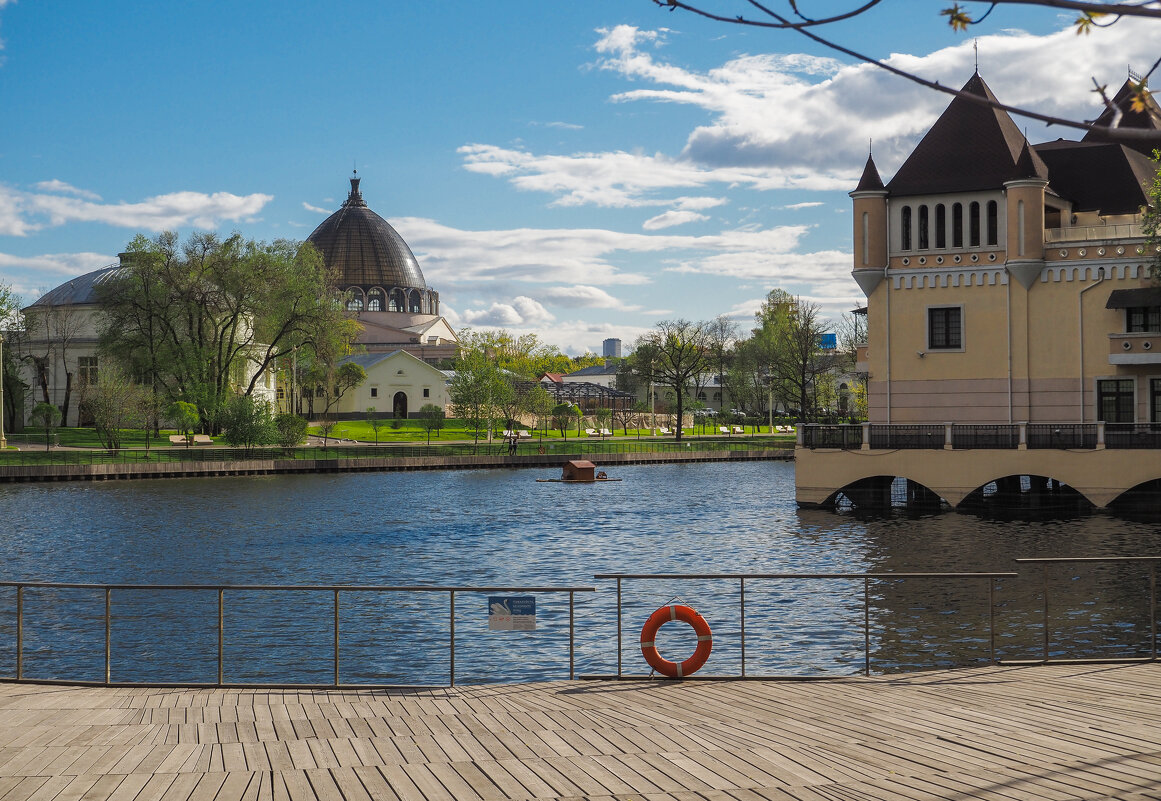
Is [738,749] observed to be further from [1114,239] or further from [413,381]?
[413,381]

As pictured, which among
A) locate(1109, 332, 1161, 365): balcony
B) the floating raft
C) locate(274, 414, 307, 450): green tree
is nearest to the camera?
locate(1109, 332, 1161, 365): balcony

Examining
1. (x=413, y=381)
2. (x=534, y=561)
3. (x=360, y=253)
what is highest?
(x=360, y=253)

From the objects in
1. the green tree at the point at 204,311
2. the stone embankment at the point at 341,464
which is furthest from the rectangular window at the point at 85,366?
the stone embankment at the point at 341,464

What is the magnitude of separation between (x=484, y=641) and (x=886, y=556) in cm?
1832

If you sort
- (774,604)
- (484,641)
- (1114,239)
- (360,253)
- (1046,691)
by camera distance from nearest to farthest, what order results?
1. (1046,691)
2. (484,641)
3. (774,604)
4. (1114,239)
5. (360,253)

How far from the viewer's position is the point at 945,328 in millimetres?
52312

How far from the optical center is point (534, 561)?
36562mm

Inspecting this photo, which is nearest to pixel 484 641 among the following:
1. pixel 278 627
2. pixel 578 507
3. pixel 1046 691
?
pixel 278 627

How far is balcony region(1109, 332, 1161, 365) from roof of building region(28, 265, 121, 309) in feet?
300

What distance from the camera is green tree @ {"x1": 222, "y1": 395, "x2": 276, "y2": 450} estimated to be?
253ft

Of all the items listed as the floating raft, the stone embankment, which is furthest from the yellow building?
the stone embankment

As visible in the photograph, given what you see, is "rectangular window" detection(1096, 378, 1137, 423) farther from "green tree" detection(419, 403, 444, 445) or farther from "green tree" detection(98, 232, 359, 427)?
"green tree" detection(419, 403, 444, 445)

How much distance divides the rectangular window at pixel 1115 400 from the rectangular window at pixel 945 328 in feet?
21.0

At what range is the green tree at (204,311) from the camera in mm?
81375
